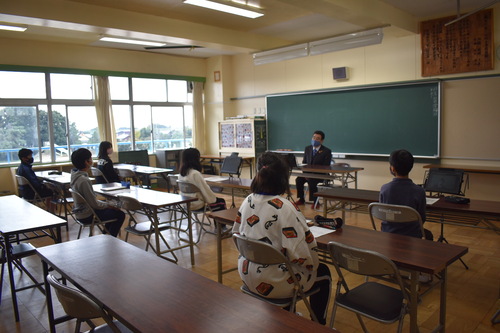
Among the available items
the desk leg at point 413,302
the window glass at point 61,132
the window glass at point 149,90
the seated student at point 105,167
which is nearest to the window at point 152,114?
the window glass at point 149,90

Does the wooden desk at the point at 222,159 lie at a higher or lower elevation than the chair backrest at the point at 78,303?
higher

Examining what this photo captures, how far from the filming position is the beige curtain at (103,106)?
324 inches

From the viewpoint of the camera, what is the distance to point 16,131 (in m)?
7.49

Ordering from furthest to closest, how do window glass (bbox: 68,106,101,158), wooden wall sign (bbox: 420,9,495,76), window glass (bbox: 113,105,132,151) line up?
window glass (bbox: 113,105,132,151) → window glass (bbox: 68,106,101,158) → wooden wall sign (bbox: 420,9,495,76)

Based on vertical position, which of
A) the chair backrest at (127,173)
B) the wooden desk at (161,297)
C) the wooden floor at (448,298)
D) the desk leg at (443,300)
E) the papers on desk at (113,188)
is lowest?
the wooden floor at (448,298)

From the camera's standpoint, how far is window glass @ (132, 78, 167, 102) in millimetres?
9039

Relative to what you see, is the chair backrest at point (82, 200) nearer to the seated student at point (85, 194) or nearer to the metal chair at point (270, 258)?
the seated student at point (85, 194)

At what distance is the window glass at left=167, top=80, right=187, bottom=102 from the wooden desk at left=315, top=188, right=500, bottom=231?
676 cm

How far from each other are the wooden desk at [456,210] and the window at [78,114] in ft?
20.7

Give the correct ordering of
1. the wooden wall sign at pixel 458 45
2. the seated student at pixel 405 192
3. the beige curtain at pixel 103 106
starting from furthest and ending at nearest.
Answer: the beige curtain at pixel 103 106
the wooden wall sign at pixel 458 45
the seated student at pixel 405 192

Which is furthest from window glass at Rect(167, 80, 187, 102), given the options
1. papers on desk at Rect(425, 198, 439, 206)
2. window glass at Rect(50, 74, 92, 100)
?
papers on desk at Rect(425, 198, 439, 206)

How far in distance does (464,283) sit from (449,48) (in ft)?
13.1

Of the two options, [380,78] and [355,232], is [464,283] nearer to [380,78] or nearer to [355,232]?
[355,232]

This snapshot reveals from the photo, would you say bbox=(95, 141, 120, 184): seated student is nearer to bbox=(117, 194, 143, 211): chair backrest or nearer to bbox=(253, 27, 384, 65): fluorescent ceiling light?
bbox=(117, 194, 143, 211): chair backrest
